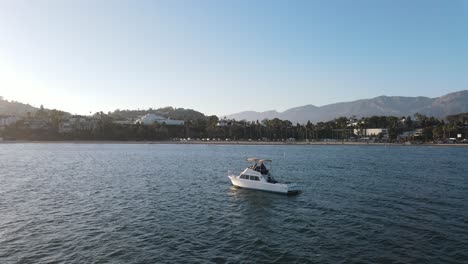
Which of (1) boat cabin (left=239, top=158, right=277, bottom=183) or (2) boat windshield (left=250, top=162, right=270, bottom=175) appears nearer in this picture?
(1) boat cabin (left=239, top=158, right=277, bottom=183)

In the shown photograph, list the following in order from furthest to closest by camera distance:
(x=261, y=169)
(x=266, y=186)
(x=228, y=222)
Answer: (x=261, y=169)
(x=266, y=186)
(x=228, y=222)

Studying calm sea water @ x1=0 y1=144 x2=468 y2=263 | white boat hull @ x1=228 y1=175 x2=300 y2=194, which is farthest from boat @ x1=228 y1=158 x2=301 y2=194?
calm sea water @ x1=0 y1=144 x2=468 y2=263

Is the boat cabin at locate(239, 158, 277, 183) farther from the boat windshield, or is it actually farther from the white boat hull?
the white boat hull

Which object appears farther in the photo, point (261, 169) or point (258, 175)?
point (261, 169)

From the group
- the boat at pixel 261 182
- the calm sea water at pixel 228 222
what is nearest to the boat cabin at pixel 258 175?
the boat at pixel 261 182

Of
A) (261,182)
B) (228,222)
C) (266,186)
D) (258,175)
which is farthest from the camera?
(258,175)

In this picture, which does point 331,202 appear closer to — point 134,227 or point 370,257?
point 370,257

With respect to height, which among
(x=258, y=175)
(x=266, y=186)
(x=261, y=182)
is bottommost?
(x=266, y=186)

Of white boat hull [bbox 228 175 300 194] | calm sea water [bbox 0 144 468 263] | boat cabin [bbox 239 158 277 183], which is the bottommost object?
calm sea water [bbox 0 144 468 263]

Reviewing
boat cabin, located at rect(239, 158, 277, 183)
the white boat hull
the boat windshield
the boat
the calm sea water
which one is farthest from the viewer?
the boat windshield

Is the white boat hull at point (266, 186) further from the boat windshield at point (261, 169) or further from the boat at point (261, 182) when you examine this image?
the boat windshield at point (261, 169)

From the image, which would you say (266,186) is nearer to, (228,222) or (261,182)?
(261,182)

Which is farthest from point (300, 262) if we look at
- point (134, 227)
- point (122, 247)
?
point (134, 227)

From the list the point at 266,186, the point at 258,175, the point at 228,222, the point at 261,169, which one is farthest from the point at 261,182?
the point at 228,222
